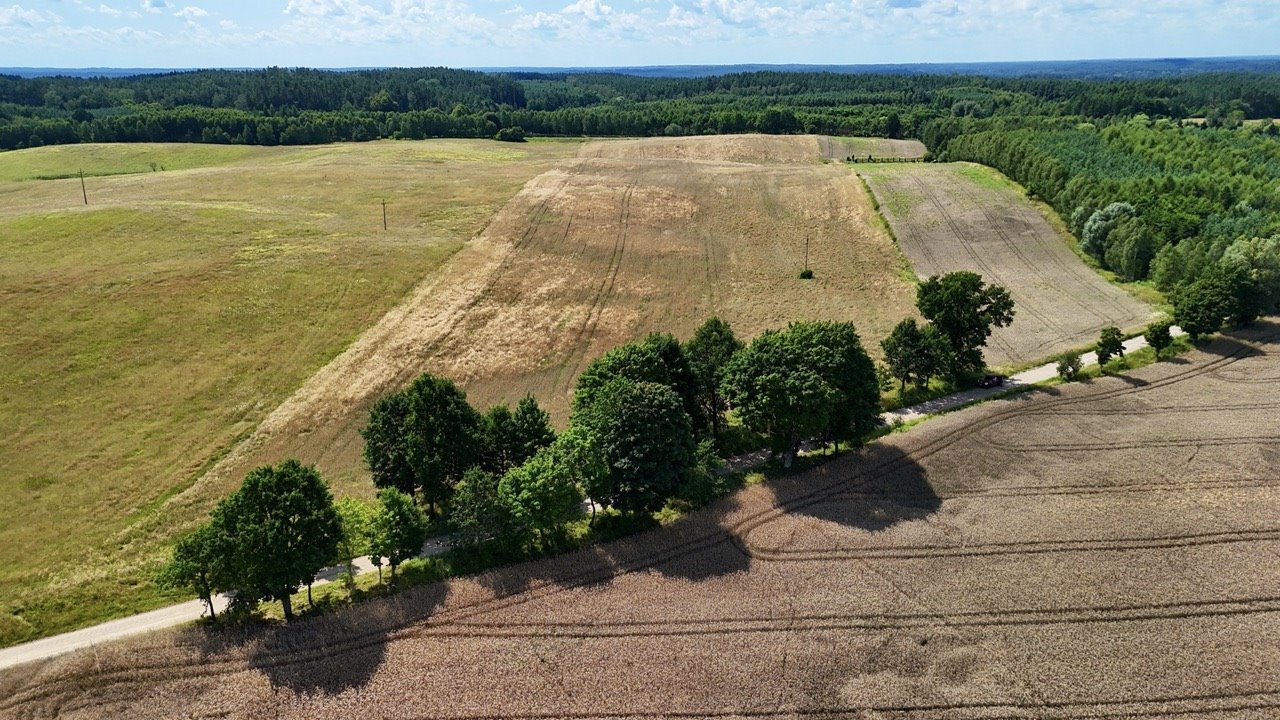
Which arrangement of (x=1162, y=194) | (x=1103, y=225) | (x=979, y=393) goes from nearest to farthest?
1. (x=979, y=393)
2. (x=1103, y=225)
3. (x=1162, y=194)

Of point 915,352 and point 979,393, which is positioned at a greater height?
point 915,352

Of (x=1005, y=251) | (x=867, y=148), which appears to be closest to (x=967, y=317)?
(x=1005, y=251)

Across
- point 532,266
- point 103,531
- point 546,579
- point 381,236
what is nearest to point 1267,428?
point 546,579

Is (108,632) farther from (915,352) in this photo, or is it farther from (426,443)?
(915,352)

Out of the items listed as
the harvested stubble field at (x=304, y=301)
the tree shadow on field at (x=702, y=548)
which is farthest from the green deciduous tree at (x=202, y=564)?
the tree shadow on field at (x=702, y=548)

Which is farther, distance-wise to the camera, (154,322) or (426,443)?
(154,322)

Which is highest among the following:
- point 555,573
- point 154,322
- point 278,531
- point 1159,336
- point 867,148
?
point 867,148

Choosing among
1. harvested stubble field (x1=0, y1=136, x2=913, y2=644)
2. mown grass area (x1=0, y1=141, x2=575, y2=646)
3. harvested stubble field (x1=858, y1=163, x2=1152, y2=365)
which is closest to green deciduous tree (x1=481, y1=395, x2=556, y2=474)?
harvested stubble field (x1=0, y1=136, x2=913, y2=644)
